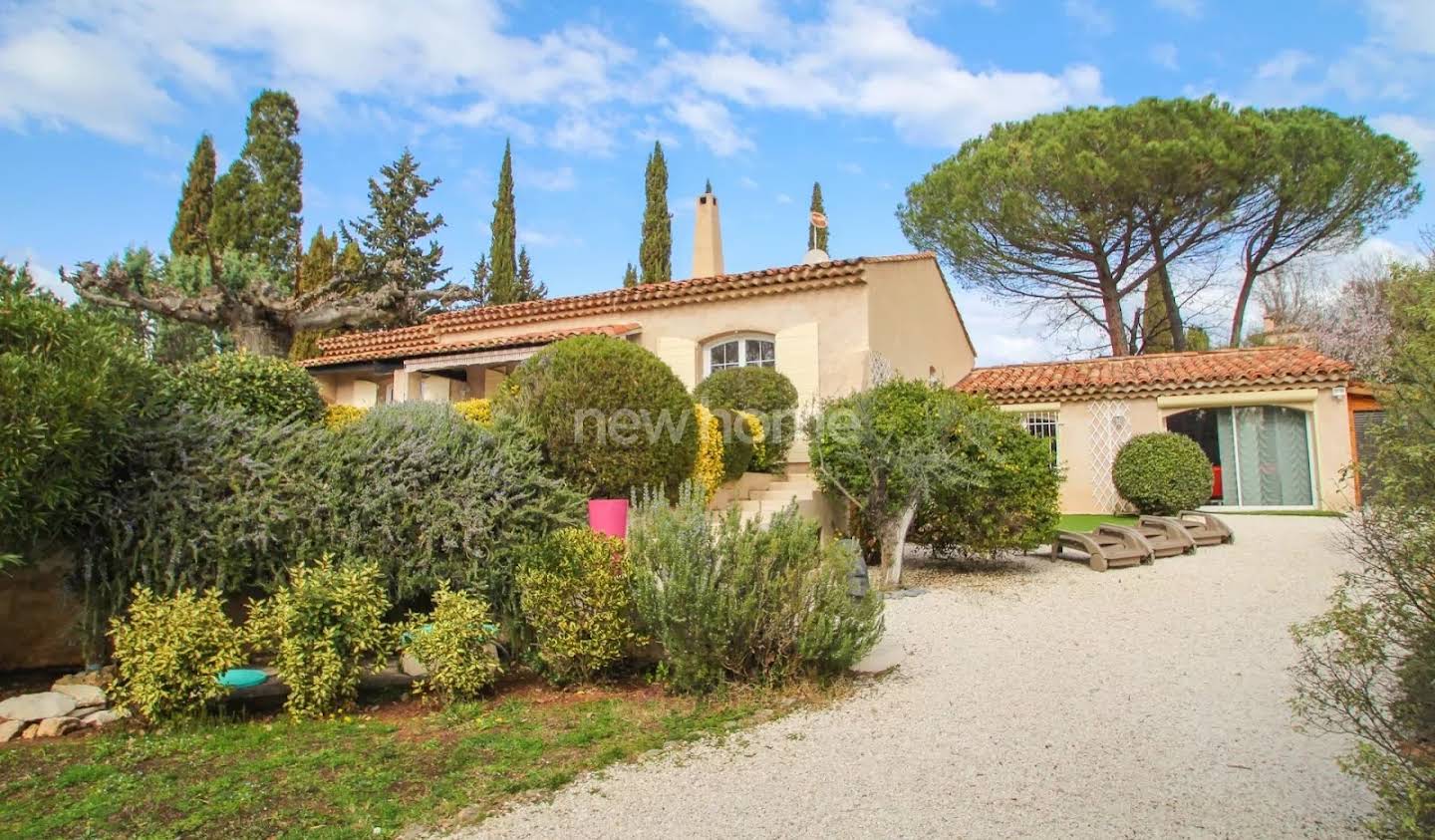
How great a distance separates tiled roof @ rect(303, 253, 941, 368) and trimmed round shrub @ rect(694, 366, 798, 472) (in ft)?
7.02

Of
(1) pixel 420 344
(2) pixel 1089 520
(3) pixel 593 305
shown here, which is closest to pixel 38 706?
(3) pixel 593 305

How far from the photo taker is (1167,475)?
14852 millimetres

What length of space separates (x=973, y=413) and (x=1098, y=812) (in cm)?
617

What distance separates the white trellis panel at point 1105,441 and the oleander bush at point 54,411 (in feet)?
56.4

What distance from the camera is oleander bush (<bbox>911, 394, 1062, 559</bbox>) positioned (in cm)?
903

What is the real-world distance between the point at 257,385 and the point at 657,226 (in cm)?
2550

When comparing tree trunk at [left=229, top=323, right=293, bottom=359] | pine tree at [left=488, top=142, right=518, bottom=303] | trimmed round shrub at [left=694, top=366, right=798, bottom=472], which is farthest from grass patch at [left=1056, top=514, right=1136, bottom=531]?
pine tree at [left=488, top=142, right=518, bottom=303]

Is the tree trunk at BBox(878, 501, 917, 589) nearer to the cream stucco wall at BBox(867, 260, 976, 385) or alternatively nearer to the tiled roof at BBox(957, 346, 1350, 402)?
the cream stucco wall at BBox(867, 260, 976, 385)

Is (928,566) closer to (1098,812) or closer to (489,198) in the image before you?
(1098,812)

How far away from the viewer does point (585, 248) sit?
13398 millimetres

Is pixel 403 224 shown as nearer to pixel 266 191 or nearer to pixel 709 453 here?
pixel 266 191

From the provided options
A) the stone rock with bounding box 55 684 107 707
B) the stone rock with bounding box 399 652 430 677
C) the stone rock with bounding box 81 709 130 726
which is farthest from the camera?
the stone rock with bounding box 399 652 430 677

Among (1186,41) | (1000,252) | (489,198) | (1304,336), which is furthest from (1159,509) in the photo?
(489,198)

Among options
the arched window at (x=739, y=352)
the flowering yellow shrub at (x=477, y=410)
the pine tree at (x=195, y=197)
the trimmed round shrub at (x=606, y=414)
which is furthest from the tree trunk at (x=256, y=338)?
the pine tree at (x=195, y=197)
